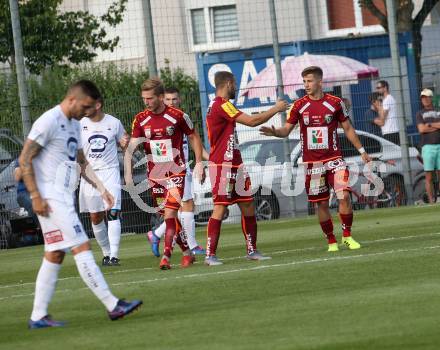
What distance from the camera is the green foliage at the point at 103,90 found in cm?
2392

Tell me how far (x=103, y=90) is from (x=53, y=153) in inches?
1136

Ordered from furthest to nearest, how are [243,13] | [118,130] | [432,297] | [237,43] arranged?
[237,43] < [243,13] < [118,130] < [432,297]

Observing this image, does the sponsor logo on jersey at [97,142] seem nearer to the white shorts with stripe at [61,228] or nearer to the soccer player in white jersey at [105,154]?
the soccer player in white jersey at [105,154]

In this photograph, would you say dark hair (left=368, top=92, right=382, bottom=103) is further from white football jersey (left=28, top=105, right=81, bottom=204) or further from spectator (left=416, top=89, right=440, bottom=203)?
white football jersey (left=28, top=105, right=81, bottom=204)

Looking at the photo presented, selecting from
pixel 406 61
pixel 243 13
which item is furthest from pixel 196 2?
pixel 406 61

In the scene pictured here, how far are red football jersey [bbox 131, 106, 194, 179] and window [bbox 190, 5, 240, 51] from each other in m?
22.8

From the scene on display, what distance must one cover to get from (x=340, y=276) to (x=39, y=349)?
3888mm

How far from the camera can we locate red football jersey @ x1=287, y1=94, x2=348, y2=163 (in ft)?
50.1

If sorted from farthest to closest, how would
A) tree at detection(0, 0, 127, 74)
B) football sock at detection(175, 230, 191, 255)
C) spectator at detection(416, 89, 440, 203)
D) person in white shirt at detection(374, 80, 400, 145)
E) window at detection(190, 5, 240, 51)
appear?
window at detection(190, 5, 240, 51) < person in white shirt at detection(374, 80, 400, 145) < spectator at detection(416, 89, 440, 203) < tree at detection(0, 0, 127, 74) < football sock at detection(175, 230, 191, 255)

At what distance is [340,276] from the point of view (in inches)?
482

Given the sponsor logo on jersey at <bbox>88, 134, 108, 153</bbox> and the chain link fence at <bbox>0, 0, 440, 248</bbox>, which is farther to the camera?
the chain link fence at <bbox>0, 0, 440, 248</bbox>

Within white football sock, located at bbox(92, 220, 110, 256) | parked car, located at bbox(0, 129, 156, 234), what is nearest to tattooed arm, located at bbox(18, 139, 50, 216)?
white football sock, located at bbox(92, 220, 110, 256)

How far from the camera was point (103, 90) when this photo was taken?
39156 millimetres

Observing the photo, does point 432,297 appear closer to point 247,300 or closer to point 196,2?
point 247,300
